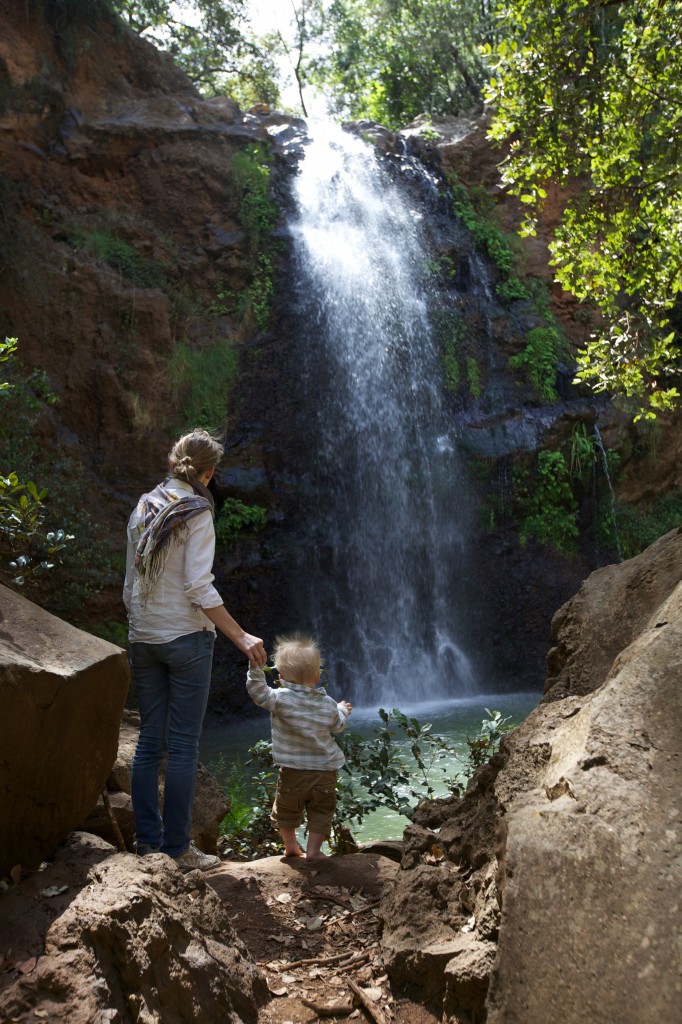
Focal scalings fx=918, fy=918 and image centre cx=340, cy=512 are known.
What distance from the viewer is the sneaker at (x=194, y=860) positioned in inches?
149

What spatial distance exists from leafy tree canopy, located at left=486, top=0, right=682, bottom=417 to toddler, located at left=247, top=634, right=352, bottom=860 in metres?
5.19

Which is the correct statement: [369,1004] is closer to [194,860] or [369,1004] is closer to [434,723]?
[194,860]

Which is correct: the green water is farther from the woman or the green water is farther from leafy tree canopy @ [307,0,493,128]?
leafy tree canopy @ [307,0,493,128]

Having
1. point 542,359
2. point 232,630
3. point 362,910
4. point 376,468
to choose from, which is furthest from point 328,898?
point 542,359

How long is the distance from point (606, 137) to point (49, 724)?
7488mm

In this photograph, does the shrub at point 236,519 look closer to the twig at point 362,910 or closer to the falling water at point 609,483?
the falling water at point 609,483

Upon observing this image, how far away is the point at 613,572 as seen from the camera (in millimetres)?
4004

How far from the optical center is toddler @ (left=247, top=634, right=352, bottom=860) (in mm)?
4227

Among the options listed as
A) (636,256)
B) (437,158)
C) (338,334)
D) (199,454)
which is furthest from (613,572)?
(437,158)

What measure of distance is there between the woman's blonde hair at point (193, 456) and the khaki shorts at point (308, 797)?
4.77 ft

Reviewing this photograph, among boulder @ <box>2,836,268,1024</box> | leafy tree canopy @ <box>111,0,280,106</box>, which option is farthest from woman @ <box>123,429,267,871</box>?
leafy tree canopy @ <box>111,0,280,106</box>

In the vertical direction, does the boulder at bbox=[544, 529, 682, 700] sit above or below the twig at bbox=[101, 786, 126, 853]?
above

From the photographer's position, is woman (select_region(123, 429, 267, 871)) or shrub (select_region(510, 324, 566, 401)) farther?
shrub (select_region(510, 324, 566, 401))

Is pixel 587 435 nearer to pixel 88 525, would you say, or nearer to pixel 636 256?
pixel 636 256
